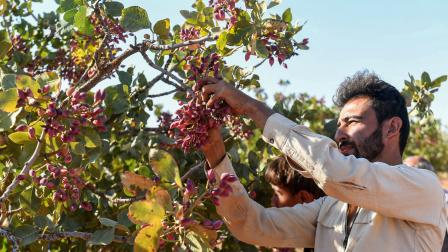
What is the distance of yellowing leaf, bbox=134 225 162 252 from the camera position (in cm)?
144

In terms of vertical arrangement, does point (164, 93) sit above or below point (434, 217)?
above

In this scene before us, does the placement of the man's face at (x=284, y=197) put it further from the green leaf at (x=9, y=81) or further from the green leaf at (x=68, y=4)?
the green leaf at (x=9, y=81)

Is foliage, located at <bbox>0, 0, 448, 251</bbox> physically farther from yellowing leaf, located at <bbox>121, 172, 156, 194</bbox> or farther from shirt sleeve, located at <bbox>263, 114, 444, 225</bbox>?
shirt sleeve, located at <bbox>263, 114, 444, 225</bbox>

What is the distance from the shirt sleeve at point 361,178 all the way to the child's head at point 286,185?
4.11 feet

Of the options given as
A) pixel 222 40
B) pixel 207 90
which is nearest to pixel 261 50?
pixel 222 40

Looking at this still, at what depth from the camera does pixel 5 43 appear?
2195mm

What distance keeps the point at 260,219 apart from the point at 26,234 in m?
1.00

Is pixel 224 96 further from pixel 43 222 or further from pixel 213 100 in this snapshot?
pixel 43 222

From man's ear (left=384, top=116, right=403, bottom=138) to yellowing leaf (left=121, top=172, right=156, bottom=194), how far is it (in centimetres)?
117

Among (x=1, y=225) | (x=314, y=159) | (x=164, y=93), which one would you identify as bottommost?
(x=1, y=225)

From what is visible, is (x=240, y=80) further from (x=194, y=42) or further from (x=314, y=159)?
(x=314, y=159)

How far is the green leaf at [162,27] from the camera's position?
221 cm

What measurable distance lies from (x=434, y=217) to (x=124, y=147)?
63.2 inches

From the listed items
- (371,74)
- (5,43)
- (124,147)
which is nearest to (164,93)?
(124,147)
